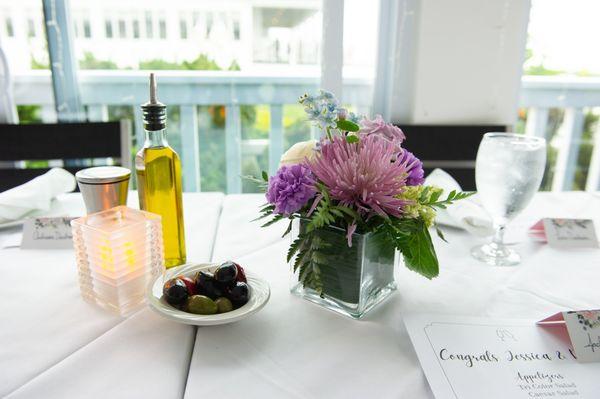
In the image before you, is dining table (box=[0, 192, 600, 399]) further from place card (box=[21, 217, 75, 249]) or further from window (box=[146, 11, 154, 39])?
window (box=[146, 11, 154, 39])

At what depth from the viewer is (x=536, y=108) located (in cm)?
187

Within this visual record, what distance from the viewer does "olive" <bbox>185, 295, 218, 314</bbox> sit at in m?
0.49

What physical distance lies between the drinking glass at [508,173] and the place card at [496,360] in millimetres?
206

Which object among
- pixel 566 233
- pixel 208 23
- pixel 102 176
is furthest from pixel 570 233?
pixel 208 23

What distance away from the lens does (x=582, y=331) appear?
479 millimetres

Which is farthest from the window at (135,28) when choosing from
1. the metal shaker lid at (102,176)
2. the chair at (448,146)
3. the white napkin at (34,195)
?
the metal shaker lid at (102,176)

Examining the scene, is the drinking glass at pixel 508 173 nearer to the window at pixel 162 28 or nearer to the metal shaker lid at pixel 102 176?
the metal shaker lid at pixel 102 176

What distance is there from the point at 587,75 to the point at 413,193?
1767 millimetres

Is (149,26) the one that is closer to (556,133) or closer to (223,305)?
(223,305)

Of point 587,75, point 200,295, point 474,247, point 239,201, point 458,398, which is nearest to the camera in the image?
point 458,398

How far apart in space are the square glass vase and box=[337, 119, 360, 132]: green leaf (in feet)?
0.38

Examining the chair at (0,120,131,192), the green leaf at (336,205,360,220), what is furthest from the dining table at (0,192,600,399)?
the chair at (0,120,131,192)

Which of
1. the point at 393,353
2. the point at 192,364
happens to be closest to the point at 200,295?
the point at 192,364

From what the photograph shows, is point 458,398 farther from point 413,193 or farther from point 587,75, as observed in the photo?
point 587,75
